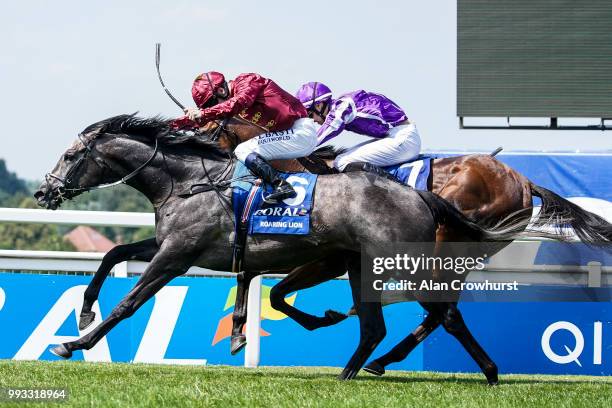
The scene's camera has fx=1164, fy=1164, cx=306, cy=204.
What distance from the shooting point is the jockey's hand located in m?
7.86

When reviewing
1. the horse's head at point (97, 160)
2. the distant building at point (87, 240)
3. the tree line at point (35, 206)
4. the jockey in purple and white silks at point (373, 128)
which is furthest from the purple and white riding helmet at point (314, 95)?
the distant building at point (87, 240)

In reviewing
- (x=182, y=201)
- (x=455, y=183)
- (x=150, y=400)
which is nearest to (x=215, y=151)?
(x=182, y=201)

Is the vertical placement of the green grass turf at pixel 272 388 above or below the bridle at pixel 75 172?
below

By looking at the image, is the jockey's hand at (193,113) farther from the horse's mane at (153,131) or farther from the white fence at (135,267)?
the white fence at (135,267)

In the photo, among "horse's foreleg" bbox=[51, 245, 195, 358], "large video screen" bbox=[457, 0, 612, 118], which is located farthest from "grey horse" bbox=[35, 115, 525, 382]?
"large video screen" bbox=[457, 0, 612, 118]

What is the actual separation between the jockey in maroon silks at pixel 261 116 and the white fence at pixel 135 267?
1.39 m

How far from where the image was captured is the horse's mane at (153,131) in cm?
816

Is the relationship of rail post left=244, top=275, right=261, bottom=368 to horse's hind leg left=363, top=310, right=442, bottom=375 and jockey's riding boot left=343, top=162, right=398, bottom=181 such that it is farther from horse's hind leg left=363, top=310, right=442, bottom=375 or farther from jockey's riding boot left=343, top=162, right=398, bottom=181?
jockey's riding boot left=343, top=162, right=398, bottom=181

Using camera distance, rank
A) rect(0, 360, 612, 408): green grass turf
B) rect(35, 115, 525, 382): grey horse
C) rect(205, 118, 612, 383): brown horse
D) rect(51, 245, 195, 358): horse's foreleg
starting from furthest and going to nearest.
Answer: rect(205, 118, 612, 383): brown horse < rect(35, 115, 525, 382): grey horse < rect(51, 245, 195, 358): horse's foreleg < rect(0, 360, 612, 408): green grass turf

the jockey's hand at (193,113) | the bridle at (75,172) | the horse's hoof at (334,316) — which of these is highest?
the jockey's hand at (193,113)

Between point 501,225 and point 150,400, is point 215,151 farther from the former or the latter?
point 150,400

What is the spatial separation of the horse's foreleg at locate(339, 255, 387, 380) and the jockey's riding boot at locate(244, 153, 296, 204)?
82 cm

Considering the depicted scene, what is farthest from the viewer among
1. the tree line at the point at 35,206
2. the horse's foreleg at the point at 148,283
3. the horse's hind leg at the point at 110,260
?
the tree line at the point at 35,206

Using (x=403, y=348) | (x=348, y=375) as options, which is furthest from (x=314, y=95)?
(x=348, y=375)
